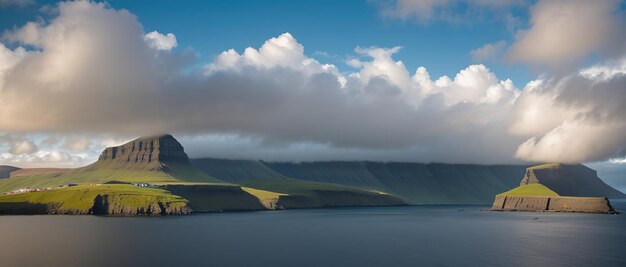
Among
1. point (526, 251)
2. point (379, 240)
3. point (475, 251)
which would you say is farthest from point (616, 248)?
point (379, 240)

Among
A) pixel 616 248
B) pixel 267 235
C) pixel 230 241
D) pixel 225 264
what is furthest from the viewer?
pixel 267 235

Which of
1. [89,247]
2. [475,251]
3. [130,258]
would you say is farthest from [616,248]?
[89,247]

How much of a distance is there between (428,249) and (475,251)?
43.3 ft

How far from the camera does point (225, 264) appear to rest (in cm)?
12588

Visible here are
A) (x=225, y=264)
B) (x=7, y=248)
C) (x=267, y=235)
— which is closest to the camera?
(x=225, y=264)

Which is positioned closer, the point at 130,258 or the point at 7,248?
the point at 130,258

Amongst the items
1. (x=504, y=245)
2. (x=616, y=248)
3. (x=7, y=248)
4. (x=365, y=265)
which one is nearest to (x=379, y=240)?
(x=504, y=245)

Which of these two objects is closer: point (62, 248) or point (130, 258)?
point (130, 258)

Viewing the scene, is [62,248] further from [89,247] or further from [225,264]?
[225,264]

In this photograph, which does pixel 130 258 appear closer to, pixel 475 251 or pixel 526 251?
pixel 475 251

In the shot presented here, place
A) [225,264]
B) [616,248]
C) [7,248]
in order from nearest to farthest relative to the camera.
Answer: [225,264], [7,248], [616,248]

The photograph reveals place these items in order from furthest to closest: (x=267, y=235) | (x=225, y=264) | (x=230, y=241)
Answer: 1. (x=267, y=235)
2. (x=230, y=241)
3. (x=225, y=264)

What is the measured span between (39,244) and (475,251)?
12593cm

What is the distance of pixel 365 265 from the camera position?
127 m
